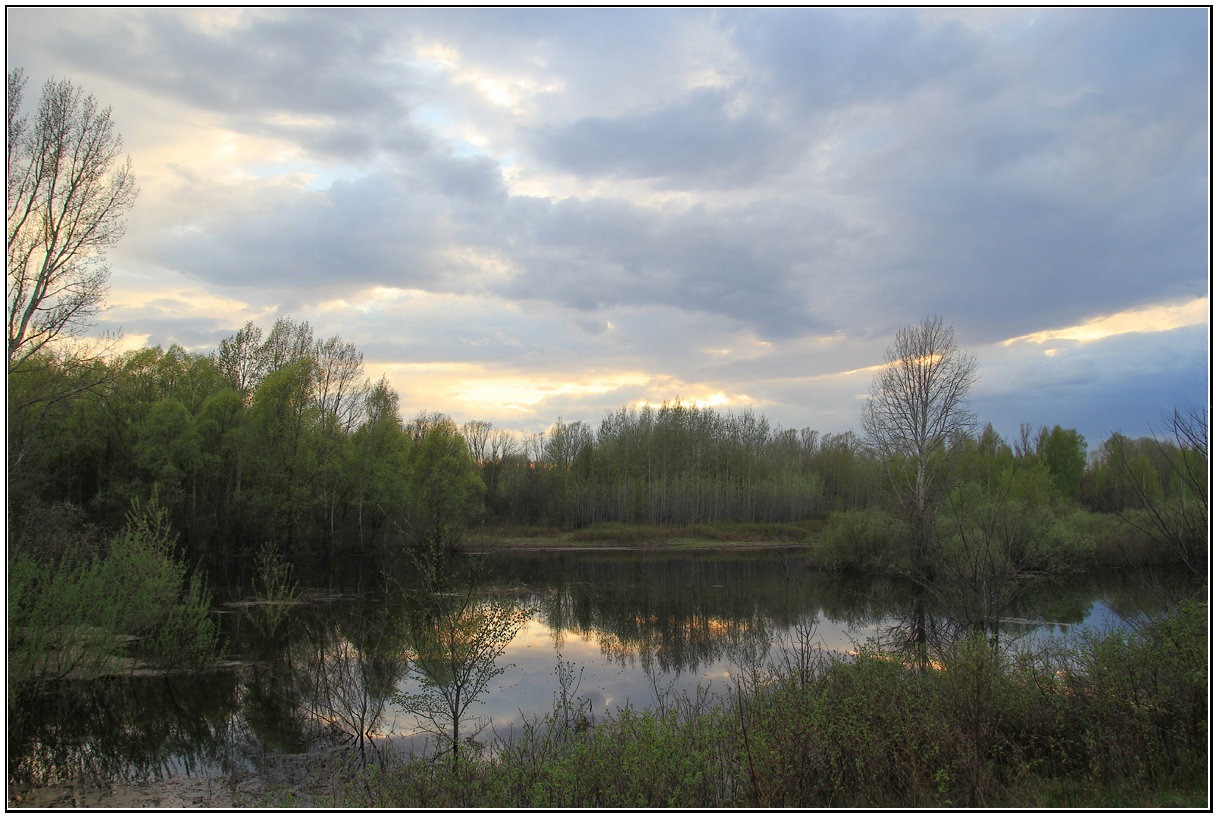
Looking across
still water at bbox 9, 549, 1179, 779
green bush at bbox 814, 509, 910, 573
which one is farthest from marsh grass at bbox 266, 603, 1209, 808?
green bush at bbox 814, 509, 910, 573

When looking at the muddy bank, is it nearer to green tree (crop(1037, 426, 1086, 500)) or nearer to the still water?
the still water

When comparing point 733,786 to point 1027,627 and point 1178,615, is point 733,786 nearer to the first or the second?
point 1178,615

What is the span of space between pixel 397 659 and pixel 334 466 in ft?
98.4

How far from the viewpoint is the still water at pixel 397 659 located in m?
11.4

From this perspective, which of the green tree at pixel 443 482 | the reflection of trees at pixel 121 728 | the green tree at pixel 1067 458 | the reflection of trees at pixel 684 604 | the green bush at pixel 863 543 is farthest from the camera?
the green tree at pixel 1067 458

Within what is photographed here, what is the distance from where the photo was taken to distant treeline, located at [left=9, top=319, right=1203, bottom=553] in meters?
34.0

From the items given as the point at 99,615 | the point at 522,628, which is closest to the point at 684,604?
the point at 522,628

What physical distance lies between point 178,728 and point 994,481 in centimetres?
4580

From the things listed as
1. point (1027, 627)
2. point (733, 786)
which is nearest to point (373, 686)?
point (733, 786)

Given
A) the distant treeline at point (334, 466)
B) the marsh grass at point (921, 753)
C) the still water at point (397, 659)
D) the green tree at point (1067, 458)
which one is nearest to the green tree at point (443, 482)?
the distant treeline at point (334, 466)

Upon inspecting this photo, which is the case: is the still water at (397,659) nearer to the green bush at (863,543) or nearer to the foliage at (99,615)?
the foliage at (99,615)

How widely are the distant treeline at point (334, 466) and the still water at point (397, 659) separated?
5.58m

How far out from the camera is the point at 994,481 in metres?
43.1

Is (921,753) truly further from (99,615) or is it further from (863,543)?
(863,543)
